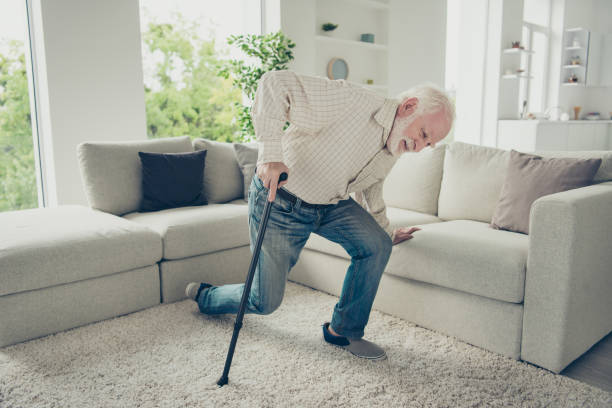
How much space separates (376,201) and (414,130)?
1.47 feet

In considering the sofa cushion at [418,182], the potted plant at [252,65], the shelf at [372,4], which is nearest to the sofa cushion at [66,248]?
the sofa cushion at [418,182]

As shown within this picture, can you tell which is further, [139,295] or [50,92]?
[50,92]

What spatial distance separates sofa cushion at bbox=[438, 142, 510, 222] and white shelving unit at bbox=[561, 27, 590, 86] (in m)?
6.17

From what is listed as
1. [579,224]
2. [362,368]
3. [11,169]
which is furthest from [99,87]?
[579,224]

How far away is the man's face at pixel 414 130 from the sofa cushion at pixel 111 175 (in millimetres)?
1812

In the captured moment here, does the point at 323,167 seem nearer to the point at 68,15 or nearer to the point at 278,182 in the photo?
the point at 278,182

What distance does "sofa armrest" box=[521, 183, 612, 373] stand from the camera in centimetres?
172

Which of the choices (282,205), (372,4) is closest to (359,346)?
(282,205)

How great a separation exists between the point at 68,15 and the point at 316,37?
2432 mm

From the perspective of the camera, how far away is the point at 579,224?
1.73 metres

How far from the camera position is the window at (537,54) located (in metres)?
7.62

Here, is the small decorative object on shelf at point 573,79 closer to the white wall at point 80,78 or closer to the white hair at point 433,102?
the white wall at point 80,78

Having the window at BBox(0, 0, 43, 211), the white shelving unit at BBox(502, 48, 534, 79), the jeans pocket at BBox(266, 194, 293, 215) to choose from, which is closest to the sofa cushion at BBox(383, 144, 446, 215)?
the jeans pocket at BBox(266, 194, 293, 215)

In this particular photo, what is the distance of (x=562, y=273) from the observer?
1727 mm
